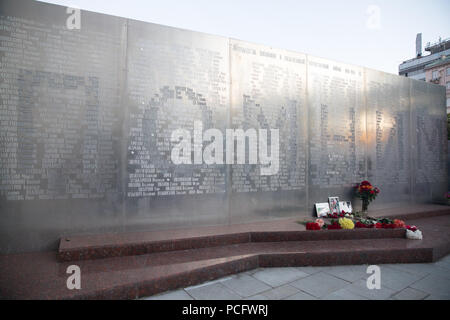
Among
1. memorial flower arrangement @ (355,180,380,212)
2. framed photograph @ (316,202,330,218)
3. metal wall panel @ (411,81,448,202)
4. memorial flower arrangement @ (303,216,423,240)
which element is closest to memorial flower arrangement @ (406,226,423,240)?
memorial flower arrangement @ (303,216,423,240)

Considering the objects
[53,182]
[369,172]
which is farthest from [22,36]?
[369,172]

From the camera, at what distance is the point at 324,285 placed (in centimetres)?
407

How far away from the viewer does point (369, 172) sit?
8367 millimetres

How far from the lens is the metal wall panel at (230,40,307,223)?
6500 millimetres

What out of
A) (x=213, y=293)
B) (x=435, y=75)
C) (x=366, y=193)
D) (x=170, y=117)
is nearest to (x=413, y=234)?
(x=366, y=193)

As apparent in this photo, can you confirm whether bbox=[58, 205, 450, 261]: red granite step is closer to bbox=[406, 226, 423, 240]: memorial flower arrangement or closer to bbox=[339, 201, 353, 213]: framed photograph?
bbox=[406, 226, 423, 240]: memorial flower arrangement

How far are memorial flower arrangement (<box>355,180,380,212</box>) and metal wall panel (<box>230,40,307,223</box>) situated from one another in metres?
1.77

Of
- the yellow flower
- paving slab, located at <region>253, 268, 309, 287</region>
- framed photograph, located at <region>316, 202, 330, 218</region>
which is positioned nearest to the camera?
paving slab, located at <region>253, 268, 309, 287</region>

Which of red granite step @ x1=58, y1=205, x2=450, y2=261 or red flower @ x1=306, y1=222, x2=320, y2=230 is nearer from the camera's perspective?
red granite step @ x1=58, y1=205, x2=450, y2=261

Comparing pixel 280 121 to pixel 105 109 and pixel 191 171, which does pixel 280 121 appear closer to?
pixel 191 171

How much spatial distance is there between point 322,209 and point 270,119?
2.98m

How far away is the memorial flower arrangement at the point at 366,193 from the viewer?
24.3 ft

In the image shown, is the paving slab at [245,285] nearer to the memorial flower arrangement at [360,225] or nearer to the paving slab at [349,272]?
the paving slab at [349,272]

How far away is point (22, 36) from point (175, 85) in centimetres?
289
